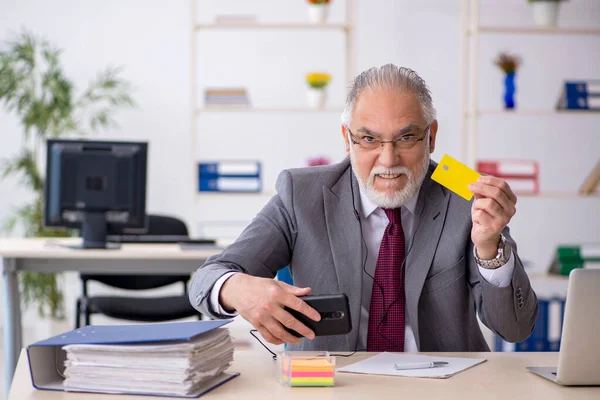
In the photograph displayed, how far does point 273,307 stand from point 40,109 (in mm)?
3909

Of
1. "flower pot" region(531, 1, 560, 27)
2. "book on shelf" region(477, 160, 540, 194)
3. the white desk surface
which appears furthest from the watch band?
"flower pot" region(531, 1, 560, 27)

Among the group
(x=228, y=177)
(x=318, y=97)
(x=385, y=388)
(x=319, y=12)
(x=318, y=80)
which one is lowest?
(x=385, y=388)

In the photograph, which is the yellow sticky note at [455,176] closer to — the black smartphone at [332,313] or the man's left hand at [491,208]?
the man's left hand at [491,208]

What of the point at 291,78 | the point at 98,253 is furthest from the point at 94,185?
the point at 291,78

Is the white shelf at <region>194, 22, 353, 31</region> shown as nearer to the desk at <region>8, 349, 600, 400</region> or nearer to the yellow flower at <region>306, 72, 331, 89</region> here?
the yellow flower at <region>306, 72, 331, 89</region>

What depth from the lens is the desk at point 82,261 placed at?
3.56 m

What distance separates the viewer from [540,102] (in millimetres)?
5586

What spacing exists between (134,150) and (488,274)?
7.46ft

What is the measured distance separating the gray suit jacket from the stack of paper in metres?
0.40

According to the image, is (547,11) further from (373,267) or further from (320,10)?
(373,267)

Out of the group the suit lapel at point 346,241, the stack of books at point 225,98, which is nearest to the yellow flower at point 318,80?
the stack of books at point 225,98

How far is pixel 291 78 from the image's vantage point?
558cm

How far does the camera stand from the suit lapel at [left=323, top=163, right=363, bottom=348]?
1897 mm

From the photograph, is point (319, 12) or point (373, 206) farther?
point (319, 12)
